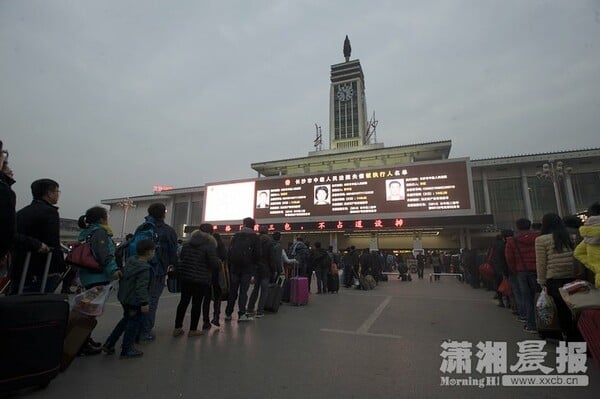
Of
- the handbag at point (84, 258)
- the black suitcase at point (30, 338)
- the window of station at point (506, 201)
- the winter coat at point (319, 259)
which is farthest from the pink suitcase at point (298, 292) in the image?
the window of station at point (506, 201)

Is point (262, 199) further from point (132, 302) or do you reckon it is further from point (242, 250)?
point (132, 302)

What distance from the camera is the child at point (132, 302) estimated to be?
2.94 metres

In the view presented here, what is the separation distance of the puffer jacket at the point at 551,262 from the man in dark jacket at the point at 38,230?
16.8 feet

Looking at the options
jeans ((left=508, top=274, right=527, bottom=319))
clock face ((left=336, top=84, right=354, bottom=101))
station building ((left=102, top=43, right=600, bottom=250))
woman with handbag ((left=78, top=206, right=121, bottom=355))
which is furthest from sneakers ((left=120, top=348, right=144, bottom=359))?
clock face ((left=336, top=84, right=354, bottom=101))

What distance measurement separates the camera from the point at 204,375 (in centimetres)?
246

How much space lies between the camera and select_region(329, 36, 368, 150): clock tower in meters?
48.1

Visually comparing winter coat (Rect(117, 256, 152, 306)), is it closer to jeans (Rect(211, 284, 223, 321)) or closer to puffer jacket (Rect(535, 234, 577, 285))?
jeans (Rect(211, 284, 223, 321))

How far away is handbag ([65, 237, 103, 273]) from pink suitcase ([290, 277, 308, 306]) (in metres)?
4.03

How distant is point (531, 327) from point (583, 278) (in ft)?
4.26

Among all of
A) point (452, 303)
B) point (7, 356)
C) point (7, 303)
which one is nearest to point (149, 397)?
point (7, 356)

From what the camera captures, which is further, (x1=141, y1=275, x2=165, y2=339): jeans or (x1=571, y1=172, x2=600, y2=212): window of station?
(x1=571, y1=172, x2=600, y2=212): window of station

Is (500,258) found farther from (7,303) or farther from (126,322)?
(7,303)

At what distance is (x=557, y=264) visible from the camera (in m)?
3.18

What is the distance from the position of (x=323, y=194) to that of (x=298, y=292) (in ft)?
50.3
